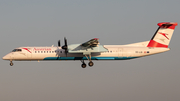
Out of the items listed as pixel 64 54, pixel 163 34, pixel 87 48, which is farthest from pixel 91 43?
pixel 163 34

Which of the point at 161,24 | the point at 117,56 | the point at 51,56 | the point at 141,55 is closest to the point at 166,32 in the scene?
the point at 161,24

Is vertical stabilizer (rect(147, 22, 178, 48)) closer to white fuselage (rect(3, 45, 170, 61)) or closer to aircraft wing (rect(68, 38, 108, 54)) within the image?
white fuselage (rect(3, 45, 170, 61))

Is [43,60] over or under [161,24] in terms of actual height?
under

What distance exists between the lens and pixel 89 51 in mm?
31359

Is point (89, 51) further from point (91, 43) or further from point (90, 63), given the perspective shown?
point (90, 63)

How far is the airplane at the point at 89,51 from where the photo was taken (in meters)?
31.1

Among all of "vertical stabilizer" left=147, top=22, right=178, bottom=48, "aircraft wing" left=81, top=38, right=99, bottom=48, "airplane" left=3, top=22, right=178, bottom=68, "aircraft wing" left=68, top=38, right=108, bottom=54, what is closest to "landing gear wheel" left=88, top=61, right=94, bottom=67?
"airplane" left=3, top=22, right=178, bottom=68

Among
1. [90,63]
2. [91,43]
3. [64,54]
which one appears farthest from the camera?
→ [90,63]

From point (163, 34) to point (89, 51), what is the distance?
1000 centimetres

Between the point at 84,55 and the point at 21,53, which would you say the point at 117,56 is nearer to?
the point at 84,55

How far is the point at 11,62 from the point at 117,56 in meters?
12.4

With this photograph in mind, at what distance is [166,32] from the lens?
113 feet

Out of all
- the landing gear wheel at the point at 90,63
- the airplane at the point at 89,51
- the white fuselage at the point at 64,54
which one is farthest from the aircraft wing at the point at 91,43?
the landing gear wheel at the point at 90,63

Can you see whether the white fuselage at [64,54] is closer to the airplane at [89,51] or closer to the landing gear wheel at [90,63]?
the airplane at [89,51]
